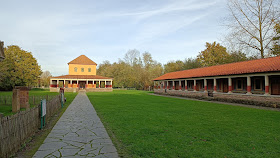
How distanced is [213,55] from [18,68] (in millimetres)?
48727

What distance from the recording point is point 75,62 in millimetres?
48875

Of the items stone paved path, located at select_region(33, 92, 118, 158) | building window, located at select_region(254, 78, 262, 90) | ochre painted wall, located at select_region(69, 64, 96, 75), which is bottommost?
stone paved path, located at select_region(33, 92, 118, 158)

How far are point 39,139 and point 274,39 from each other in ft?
97.4

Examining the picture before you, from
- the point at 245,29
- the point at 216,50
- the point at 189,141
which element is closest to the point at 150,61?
the point at 216,50

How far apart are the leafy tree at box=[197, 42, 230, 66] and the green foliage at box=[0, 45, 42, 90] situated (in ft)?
146

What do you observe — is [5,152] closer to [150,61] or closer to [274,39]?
[274,39]

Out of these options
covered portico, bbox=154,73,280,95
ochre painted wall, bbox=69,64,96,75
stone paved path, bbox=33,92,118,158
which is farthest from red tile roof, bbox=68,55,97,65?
stone paved path, bbox=33,92,118,158

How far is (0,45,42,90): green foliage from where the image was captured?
1745 inches

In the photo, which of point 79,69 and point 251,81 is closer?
point 251,81

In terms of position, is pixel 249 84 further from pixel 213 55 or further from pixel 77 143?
pixel 213 55

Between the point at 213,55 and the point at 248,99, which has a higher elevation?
the point at 213,55

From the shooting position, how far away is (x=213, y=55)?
46.9m

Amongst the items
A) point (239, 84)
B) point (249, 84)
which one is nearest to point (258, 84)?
point (249, 84)

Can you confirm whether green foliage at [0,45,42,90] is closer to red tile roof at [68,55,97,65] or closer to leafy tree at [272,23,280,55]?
red tile roof at [68,55,97,65]
